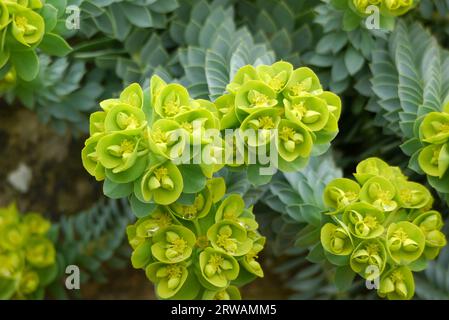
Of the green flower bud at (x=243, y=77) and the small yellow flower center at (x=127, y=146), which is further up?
the green flower bud at (x=243, y=77)

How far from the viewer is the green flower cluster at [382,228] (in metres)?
1.29

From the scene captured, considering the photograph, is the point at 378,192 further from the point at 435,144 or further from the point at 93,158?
the point at 93,158

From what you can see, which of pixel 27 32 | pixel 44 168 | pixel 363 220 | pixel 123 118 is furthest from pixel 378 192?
pixel 44 168

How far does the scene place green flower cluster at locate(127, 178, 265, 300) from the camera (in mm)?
1279

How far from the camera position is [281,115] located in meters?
1.26

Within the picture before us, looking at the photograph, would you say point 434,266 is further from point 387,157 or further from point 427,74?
point 427,74

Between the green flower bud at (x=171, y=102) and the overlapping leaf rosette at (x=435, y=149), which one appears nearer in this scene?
the green flower bud at (x=171, y=102)

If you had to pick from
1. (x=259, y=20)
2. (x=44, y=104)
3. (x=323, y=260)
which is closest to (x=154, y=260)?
(x=323, y=260)

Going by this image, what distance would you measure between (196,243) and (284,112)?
29cm

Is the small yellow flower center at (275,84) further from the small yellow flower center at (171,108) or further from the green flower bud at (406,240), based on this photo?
the green flower bud at (406,240)

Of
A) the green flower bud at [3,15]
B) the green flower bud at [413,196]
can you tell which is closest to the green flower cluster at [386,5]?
the green flower bud at [413,196]

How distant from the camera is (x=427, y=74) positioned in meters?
1.51

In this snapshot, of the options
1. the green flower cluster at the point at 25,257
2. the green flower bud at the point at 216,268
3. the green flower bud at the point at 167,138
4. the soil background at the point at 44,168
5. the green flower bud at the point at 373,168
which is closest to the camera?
the green flower bud at the point at 167,138
